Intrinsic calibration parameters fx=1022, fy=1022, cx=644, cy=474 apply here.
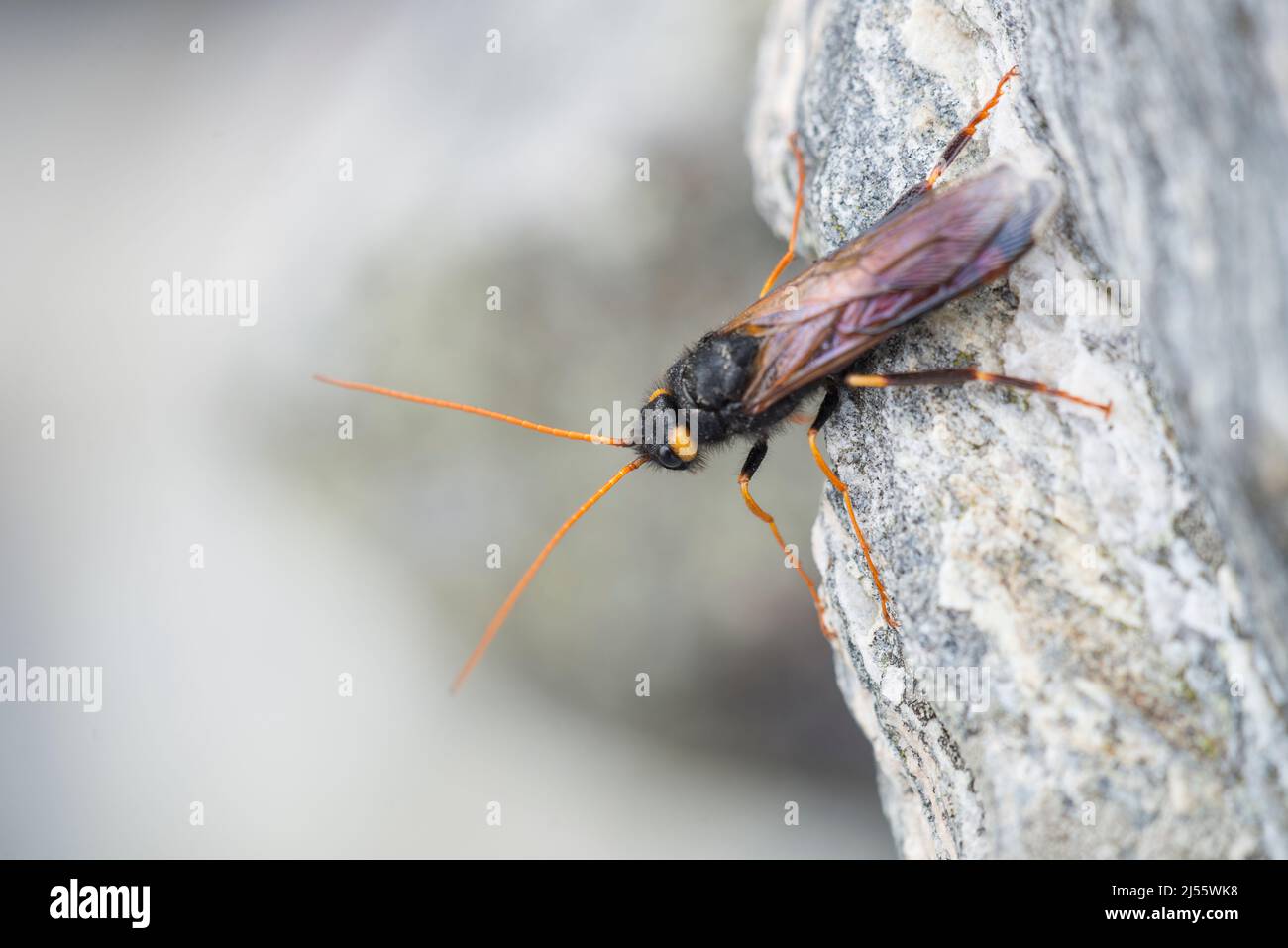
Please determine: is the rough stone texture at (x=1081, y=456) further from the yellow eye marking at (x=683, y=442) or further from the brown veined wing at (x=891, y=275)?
the yellow eye marking at (x=683, y=442)

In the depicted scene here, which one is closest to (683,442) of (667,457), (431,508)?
(667,457)

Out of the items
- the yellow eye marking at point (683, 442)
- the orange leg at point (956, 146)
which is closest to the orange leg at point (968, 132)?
the orange leg at point (956, 146)

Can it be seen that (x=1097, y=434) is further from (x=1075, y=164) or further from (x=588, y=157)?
(x=588, y=157)

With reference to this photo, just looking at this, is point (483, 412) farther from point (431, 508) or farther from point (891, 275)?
point (431, 508)

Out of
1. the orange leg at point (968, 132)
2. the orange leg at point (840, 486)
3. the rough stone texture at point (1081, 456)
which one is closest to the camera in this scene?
the rough stone texture at point (1081, 456)

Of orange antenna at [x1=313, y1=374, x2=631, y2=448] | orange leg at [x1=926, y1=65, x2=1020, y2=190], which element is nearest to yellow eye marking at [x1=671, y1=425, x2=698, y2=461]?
orange antenna at [x1=313, y1=374, x2=631, y2=448]

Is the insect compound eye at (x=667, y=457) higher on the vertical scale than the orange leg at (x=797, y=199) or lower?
lower
